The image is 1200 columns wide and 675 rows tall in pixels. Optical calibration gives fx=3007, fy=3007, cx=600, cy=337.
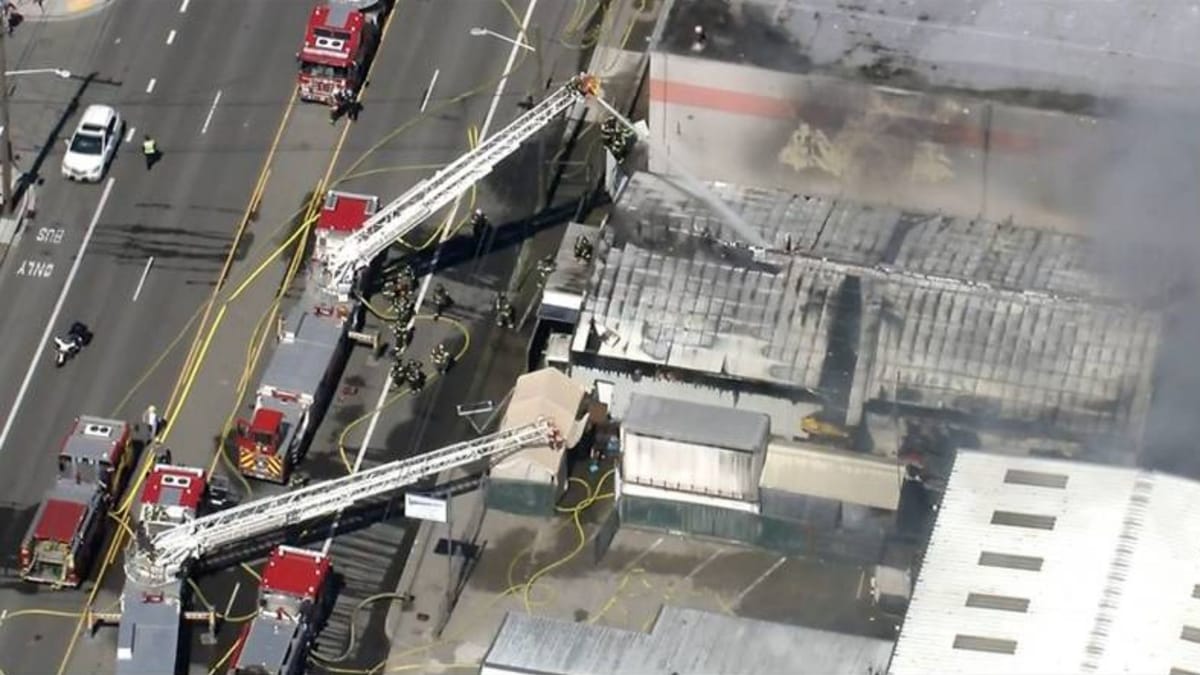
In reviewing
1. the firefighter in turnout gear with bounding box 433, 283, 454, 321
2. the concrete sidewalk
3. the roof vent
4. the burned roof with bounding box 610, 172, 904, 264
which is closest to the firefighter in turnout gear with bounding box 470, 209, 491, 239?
the firefighter in turnout gear with bounding box 433, 283, 454, 321

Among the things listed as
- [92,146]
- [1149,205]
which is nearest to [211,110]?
[92,146]

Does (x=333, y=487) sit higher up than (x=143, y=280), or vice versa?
(x=143, y=280)

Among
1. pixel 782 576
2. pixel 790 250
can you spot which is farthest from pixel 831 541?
pixel 790 250

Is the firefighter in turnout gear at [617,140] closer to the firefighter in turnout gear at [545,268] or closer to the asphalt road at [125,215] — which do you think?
the firefighter in turnout gear at [545,268]

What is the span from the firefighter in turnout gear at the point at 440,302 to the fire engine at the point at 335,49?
1261cm

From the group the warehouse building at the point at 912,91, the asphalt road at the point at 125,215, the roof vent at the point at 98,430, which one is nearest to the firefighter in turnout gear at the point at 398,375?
the asphalt road at the point at 125,215

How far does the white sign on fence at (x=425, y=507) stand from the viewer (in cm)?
11156

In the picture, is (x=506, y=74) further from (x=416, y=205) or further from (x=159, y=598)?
(x=159, y=598)

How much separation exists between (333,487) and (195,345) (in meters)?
13.1

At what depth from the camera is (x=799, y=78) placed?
397 ft

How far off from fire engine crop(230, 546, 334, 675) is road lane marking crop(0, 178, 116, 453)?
44.8 feet

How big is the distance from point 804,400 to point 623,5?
2782cm

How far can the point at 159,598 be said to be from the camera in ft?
362

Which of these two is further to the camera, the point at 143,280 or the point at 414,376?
the point at 143,280
